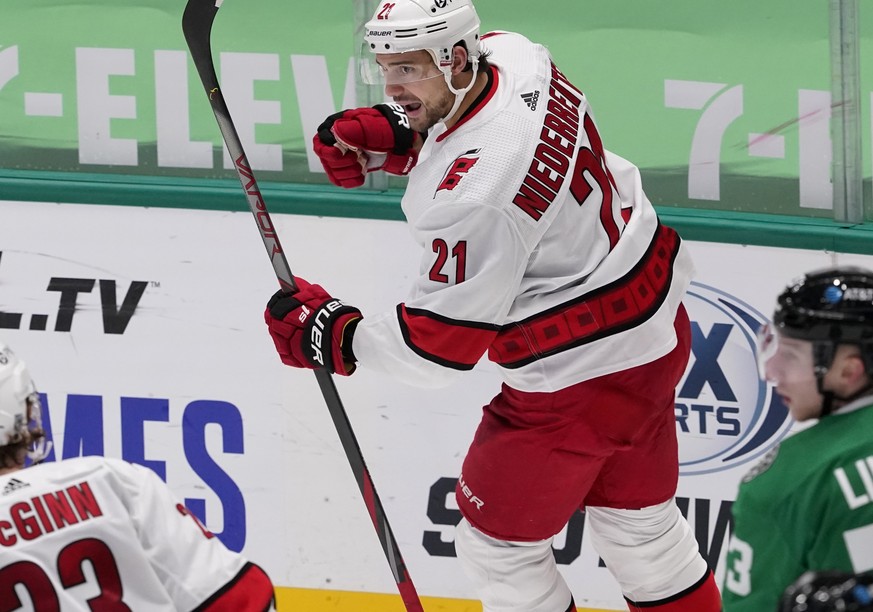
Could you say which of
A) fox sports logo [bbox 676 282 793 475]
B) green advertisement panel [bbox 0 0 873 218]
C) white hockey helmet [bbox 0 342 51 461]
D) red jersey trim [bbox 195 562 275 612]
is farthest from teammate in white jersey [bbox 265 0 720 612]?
white hockey helmet [bbox 0 342 51 461]

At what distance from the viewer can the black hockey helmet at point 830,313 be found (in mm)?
1788

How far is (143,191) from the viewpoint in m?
3.42

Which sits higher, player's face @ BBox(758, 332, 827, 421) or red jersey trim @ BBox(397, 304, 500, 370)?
player's face @ BBox(758, 332, 827, 421)

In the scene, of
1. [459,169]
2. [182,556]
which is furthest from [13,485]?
[459,169]

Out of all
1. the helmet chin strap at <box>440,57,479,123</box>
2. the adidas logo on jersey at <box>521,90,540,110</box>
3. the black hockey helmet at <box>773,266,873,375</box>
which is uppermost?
the helmet chin strap at <box>440,57,479,123</box>

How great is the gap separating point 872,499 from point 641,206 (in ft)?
4.04

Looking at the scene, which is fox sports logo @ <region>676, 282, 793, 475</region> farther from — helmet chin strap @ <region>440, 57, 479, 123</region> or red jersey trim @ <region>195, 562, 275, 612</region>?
red jersey trim @ <region>195, 562, 275, 612</region>

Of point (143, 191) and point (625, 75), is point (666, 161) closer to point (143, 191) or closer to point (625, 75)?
point (625, 75)

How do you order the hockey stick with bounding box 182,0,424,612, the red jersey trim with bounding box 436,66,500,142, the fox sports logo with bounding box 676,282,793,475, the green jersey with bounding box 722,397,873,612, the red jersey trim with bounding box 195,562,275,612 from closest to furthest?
1. the green jersey with bounding box 722,397,873,612
2. the red jersey trim with bounding box 195,562,275,612
3. the red jersey trim with bounding box 436,66,500,142
4. the hockey stick with bounding box 182,0,424,612
5. the fox sports logo with bounding box 676,282,793,475

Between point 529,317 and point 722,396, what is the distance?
2.62 ft

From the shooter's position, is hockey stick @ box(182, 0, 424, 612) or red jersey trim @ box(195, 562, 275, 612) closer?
red jersey trim @ box(195, 562, 275, 612)

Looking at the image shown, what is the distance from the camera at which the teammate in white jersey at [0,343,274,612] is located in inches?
69.5

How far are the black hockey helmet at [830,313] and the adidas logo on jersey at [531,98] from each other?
3.02 ft

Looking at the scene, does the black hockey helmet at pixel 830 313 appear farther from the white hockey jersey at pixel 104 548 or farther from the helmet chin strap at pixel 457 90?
the helmet chin strap at pixel 457 90
